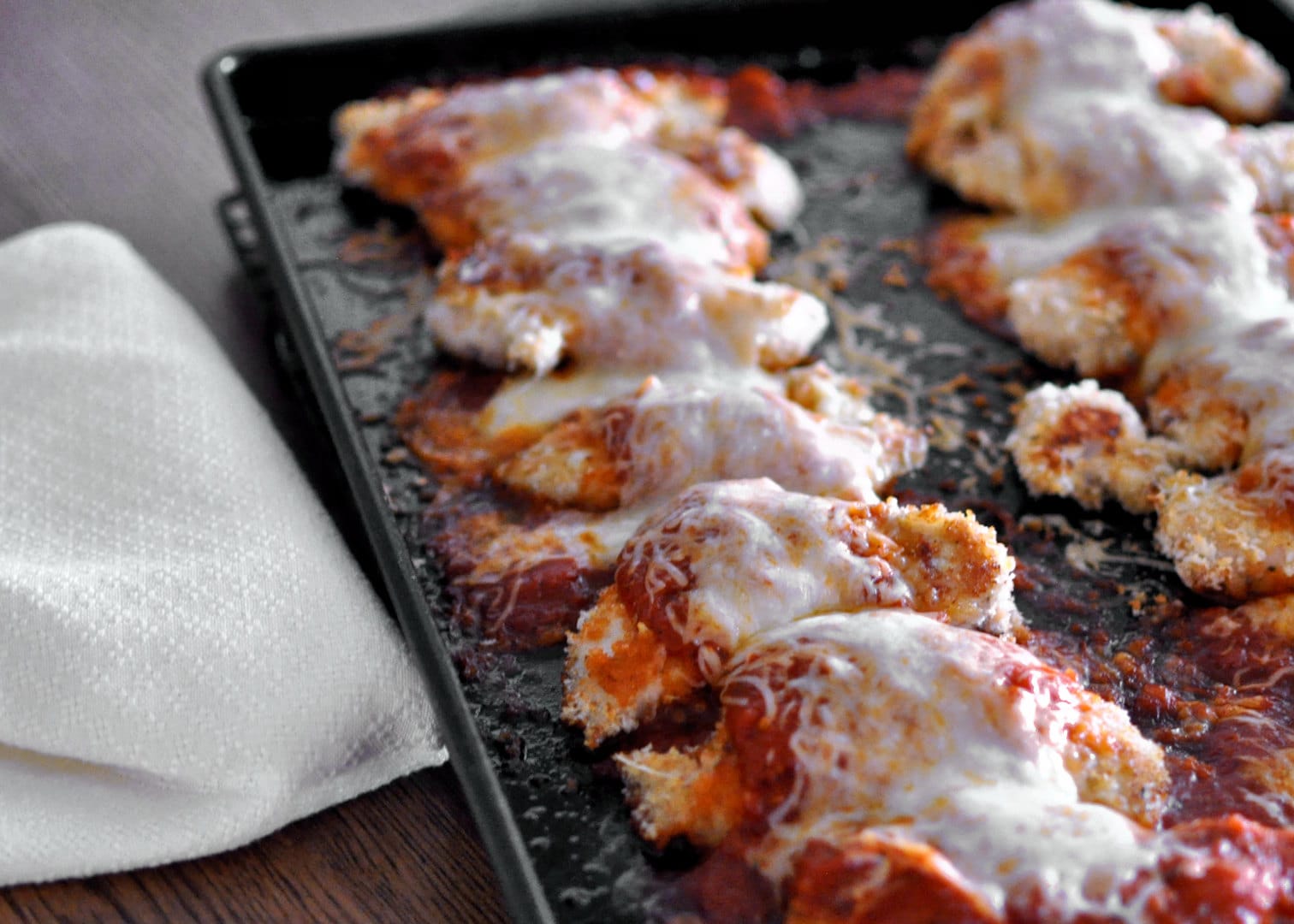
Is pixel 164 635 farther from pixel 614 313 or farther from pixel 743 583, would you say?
pixel 614 313

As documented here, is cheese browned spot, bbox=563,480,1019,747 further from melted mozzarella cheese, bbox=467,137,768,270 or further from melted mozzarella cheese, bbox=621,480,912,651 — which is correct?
melted mozzarella cheese, bbox=467,137,768,270

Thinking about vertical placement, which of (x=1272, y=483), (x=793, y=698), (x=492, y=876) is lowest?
(x=492, y=876)

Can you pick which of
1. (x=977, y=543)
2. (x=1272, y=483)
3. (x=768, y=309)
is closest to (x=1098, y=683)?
(x=977, y=543)

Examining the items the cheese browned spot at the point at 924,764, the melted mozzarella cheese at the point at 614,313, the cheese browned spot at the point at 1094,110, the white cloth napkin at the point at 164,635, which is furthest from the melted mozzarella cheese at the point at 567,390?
the cheese browned spot at the point at 1094,110

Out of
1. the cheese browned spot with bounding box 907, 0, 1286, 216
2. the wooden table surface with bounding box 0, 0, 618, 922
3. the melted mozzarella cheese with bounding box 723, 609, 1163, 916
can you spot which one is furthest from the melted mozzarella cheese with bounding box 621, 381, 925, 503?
the cheese browned spot with bounding box 907, 0, 1286, 216

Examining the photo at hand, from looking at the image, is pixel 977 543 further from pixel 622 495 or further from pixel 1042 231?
pixel 1042 231

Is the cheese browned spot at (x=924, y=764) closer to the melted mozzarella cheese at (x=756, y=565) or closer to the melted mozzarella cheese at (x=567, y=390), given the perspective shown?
the melted mozzarella cheese at (x=756, y=565)
